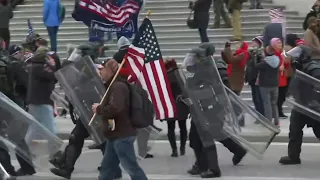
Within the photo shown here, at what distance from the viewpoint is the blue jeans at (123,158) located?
8.62 metres

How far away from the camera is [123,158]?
865 cm

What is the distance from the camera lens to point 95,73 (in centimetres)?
1023

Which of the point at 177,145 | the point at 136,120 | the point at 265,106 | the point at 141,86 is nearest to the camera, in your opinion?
the point at 136,120

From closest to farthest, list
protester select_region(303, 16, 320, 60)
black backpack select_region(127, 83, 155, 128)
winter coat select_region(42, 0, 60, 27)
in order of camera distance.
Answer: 1. black backpack select_region(127, 83, 155, 128)
2. protester select_region(303, 16, 320, 60)
3. winter coat select_region(42, 0, 60, 27)

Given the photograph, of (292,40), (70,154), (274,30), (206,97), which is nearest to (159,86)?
(206,97)

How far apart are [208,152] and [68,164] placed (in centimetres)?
186

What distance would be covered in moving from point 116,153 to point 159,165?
2.79m

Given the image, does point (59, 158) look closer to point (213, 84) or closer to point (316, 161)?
point (213, 84)

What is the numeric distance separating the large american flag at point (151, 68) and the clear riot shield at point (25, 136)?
1.51 metres

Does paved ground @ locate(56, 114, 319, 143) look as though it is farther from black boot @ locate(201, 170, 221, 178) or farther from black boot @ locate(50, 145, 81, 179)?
black boot @ locate(50, 145, 81, 179)

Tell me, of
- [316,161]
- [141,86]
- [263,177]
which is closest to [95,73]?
[141,86]

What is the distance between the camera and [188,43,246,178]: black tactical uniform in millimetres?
10172

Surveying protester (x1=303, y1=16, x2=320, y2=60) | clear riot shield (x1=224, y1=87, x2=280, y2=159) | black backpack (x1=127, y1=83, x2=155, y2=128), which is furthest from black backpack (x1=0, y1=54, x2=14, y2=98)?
protester (x1=303, y1=16, x2=320, y2=60)

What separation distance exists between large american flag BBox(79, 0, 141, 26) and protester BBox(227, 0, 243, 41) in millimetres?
2591
